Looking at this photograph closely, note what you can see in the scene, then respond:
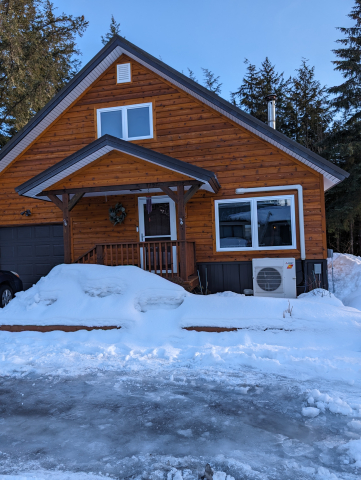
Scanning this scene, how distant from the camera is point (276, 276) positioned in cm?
837

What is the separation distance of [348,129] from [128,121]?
482 inches

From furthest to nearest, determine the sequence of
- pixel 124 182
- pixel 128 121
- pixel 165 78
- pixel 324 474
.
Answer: pixel 128 121 < pixel 165 78 < pixel 124 182 < pixel 324 474

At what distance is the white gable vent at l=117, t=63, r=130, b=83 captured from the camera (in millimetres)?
10188

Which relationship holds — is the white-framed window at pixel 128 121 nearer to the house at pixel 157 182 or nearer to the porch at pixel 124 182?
the house at pixel 157 182

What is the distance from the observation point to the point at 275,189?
29.8ft

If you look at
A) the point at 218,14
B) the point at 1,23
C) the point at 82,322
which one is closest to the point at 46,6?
the point at 1,23

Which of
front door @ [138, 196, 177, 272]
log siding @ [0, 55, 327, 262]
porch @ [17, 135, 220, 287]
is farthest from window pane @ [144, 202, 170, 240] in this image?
porch @ [17, 135, 220, 287]

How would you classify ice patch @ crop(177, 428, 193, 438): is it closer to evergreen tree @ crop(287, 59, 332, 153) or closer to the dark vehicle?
the dark vehicle

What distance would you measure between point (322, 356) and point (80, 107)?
9450mm

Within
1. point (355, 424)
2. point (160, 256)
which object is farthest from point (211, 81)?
point (355, 424)

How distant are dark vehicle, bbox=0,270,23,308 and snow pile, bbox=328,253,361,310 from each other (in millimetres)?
8031

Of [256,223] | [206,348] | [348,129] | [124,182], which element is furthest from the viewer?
[348,129]

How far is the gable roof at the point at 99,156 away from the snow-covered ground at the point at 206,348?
212 centimetres

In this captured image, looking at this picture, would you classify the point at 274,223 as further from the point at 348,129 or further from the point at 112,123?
the point at 348,129
